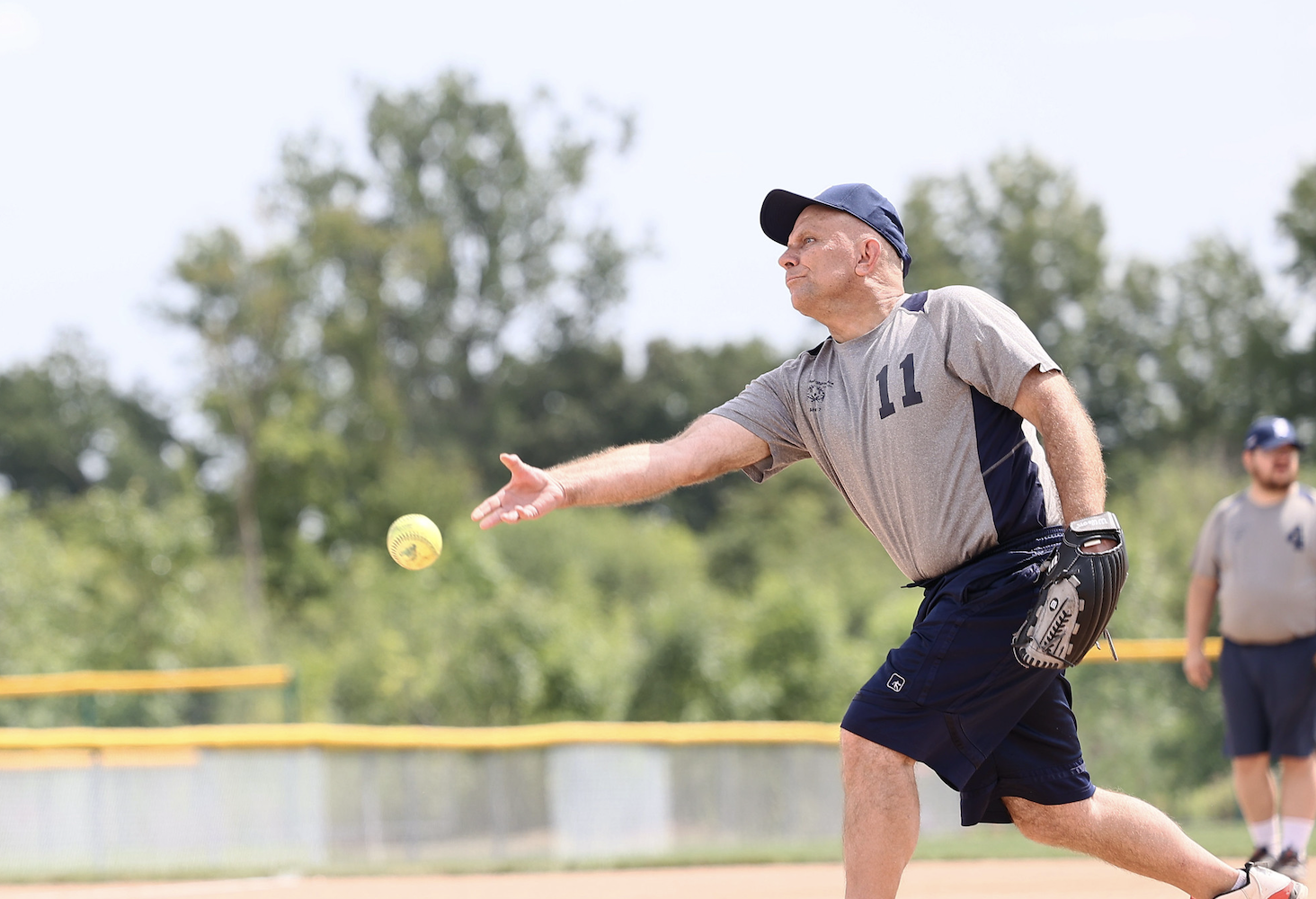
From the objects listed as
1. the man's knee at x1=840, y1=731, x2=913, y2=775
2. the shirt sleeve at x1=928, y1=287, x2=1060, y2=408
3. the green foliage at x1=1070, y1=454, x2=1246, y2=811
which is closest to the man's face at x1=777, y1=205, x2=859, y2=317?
the shirt sleeve at x1=928, y1=287, x2=1060, y2=408

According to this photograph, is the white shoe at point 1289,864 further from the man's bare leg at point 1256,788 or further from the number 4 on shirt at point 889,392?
the number 4 on shirt at point 889,392

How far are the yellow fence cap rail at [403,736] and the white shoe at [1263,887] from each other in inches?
226

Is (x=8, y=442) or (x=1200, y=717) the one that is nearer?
(x=1200, y=717)

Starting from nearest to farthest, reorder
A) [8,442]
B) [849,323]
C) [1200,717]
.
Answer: [849,323] → [1200,717] → [8,442]

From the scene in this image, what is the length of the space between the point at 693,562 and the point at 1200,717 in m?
32.4

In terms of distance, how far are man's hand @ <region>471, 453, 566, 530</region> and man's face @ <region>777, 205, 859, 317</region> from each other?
99 centimetres

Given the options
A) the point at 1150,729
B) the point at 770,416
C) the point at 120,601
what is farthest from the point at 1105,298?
the point at 770,416

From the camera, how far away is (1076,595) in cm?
391

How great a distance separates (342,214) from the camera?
47.6m

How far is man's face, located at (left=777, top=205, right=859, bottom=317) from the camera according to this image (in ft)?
14.8

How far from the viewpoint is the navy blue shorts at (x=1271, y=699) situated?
7.49m

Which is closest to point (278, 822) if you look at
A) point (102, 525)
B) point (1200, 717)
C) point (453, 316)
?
point (1200, 717)

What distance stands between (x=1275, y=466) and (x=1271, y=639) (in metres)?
0.92

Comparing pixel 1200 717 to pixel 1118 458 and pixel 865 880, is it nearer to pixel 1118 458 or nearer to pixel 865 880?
pixel 865 880
